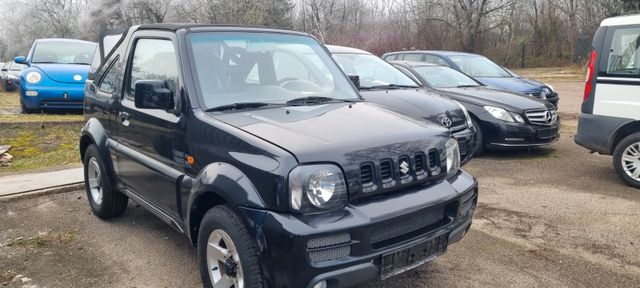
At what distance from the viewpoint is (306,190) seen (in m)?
2.64

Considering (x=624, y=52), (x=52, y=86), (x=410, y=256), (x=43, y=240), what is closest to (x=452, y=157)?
(x=410, y=256)

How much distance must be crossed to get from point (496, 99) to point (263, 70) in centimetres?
482

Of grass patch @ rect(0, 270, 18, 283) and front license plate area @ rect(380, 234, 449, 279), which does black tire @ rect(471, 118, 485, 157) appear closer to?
front license plate area @ rect(380, 234, 449, 279)

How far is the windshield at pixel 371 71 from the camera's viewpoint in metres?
7.11

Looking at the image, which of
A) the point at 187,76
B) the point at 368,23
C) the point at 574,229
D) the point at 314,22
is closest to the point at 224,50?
the point at 187,76

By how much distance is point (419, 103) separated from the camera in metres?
6.26

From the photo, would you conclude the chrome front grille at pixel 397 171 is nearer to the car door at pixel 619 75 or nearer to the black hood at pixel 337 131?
the black hood at pixel 337 131

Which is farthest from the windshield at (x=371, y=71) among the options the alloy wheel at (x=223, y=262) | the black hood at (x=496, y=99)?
the alloy wheel at (x=223, y=262)

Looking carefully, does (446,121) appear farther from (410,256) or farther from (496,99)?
(410,256)

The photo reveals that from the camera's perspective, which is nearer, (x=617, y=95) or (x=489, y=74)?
(x=617, y=95)

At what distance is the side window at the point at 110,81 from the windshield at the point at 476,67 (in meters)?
8.31

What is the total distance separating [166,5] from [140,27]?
33.7m

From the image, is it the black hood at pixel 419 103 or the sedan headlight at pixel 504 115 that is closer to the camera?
the black hood at pixel 419 103

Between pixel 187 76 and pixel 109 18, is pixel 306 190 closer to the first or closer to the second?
pixel 187 76
